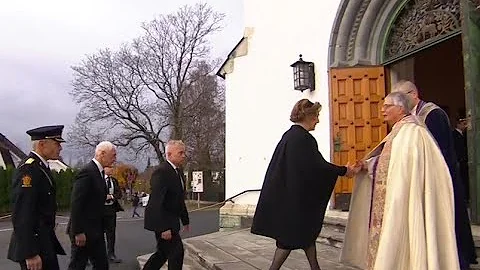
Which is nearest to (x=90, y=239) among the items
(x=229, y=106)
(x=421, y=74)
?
(x=229, y=106)

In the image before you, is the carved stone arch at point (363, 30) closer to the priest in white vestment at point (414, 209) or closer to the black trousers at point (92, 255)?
the priest in white vestment at point (414, 209)

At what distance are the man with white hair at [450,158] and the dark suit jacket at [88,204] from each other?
9.07 feet

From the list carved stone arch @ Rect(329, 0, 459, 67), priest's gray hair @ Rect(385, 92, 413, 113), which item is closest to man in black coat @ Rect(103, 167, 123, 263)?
carved stone arch @ Rect(329, 0, 459, 67)

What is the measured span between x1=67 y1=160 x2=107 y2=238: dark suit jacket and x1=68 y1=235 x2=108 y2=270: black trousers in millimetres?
88

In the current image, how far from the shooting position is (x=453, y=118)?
1177 cm

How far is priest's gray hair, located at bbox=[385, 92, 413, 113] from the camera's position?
429 centimetres

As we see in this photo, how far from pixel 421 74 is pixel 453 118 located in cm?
108

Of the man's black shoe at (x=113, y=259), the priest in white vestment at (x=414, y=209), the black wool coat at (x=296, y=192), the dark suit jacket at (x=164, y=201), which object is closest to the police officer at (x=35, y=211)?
the dark suit jacket at (x=164, y=201)

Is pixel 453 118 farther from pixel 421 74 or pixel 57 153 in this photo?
pixel 57 153

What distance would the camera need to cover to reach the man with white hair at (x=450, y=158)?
4258 millimetres

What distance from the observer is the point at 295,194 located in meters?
4.88

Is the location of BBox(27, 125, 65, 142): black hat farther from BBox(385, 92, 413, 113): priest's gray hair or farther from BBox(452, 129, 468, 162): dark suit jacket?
BBox(452, 129, 468, 162): dark suit jacket

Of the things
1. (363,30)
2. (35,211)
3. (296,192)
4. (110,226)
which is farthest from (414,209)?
(110,226)

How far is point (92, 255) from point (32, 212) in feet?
4.45
